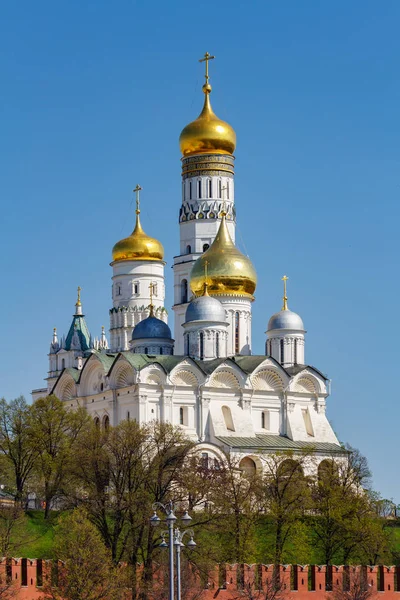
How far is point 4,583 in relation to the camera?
145 feet

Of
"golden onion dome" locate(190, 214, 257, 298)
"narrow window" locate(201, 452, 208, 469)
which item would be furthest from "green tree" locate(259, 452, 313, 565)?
"golden onion dome" locate(190, 214, 257, 298)

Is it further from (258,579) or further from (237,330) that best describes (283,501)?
(237,330)

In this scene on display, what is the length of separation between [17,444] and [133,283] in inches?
757

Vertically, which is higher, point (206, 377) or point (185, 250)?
point (185, 250)

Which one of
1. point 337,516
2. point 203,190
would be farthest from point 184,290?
point 337,516

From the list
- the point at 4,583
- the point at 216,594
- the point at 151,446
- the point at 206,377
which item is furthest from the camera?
the point at 206,377

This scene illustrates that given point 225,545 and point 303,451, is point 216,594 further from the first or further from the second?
point 303,451

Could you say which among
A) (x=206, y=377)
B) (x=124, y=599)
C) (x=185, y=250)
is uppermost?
(x=185, y=250)

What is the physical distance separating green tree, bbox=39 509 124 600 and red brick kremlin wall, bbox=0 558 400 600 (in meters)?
0.62

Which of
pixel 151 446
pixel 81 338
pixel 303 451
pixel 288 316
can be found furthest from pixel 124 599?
pixel 81 338

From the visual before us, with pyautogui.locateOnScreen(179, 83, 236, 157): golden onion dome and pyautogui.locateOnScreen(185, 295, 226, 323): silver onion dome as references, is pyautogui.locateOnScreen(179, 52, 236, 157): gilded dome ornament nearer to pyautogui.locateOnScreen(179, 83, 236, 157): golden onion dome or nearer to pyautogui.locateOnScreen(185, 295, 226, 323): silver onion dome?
pyautogui.locateOnScreen(179, 83, 236, 157): golden onion dome

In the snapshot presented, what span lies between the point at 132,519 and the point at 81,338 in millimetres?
30056

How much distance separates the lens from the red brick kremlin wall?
148ft

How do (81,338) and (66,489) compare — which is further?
(81,338)
